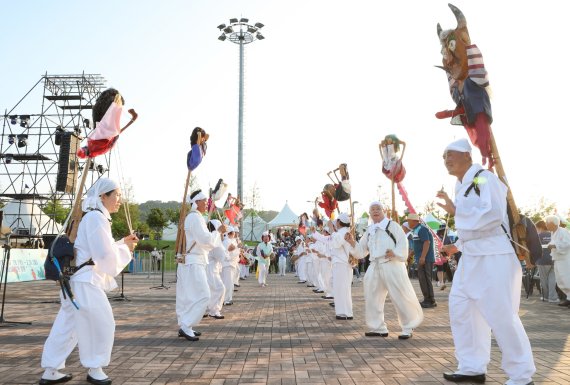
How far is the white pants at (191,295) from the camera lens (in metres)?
7.34

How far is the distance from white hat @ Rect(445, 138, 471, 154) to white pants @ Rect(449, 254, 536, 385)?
41.1 inches

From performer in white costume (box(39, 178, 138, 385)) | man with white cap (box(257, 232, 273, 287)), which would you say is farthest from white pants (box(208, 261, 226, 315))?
man with white cap (box(257, 232, 273, 287))

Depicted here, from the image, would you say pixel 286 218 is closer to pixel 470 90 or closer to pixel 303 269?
pixel 303 269

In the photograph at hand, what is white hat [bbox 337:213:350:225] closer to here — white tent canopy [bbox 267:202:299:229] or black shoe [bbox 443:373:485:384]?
black shoe [bbox 443:373:485:384]

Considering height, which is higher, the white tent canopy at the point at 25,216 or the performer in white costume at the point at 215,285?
the white tent canopy at the point at 25,216

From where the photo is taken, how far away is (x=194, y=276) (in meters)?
7.73

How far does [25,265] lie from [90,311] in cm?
1875

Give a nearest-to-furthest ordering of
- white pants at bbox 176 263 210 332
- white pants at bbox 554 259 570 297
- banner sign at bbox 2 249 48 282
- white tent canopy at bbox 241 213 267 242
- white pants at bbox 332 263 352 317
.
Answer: white pants at bbox 176 263 210 332 < white pants at bbox 332 263 352 317 < white pants at bbox 554 259 570 297 < banner sign at bbox 2 249 48 282 < white tent canopy at bbox 241 213 267 242

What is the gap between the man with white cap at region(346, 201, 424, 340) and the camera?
735 cm

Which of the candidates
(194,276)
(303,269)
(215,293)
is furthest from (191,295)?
(303,269)

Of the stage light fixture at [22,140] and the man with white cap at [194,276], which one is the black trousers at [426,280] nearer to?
the man with white cap at [194,276]

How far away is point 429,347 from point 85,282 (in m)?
4.29

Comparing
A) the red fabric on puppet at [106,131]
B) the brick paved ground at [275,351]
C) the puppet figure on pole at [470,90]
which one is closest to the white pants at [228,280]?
the brick paved ground at [275,351]

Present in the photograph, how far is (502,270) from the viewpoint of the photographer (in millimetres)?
4422
